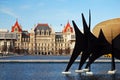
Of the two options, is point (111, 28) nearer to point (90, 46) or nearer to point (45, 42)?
point (90, 46)

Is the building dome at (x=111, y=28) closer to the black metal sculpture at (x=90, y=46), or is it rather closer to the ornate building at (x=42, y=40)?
the black metal sculpture at (x=90, y=46)

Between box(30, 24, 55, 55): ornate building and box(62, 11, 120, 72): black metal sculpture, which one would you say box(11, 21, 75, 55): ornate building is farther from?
box(62, 11, 120, 72): black metal sculpture

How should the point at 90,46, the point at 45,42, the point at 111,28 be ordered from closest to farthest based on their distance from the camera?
the point at 90,46, the point at 111,28, the point at 45,42

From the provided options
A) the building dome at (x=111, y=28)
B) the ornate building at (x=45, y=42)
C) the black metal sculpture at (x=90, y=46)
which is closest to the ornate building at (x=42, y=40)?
the ornate building at (x=45, y=42)

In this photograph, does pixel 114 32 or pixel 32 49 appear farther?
pixel 32 49

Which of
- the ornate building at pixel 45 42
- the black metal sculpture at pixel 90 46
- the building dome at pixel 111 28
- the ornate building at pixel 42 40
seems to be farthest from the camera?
the ornate building at pixel 42 40

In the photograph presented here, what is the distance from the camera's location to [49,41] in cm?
19625

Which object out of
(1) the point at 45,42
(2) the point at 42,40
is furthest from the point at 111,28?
(2) the point at 42,40

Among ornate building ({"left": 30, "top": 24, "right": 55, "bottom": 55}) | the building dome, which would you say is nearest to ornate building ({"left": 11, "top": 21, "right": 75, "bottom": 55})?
ornate building ({"left": 30, "top": 24, "right": 55, "bottom": 55})

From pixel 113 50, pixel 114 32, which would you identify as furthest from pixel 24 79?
pixel 114 32

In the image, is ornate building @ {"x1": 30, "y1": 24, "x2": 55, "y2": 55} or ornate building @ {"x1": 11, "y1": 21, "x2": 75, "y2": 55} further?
ornate building @ {"x1": 30, "y1": 24, "x2": 55, "y2": 55}

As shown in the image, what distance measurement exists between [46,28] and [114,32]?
155 meters

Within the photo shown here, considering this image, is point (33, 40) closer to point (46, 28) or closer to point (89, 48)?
point (46, 28)

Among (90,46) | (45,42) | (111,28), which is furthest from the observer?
(45,42)
